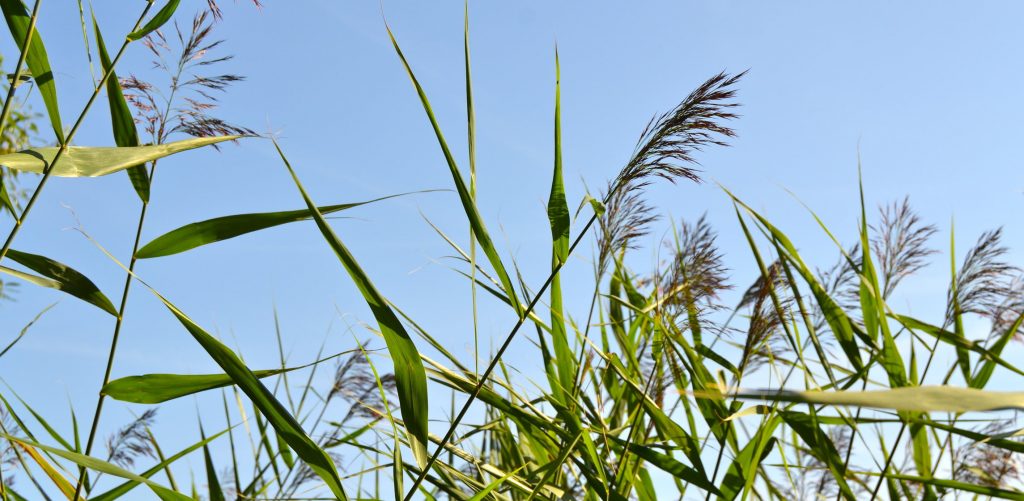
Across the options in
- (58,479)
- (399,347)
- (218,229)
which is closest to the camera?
(399,347)

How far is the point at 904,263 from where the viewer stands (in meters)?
1.84

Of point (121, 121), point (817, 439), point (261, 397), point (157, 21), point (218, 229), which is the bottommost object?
point (261, 397)

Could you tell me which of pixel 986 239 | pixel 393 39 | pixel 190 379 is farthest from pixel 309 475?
pixel 986 239

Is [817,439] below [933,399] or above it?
above

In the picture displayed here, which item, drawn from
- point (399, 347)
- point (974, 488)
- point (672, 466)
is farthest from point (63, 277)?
point (974, 488)

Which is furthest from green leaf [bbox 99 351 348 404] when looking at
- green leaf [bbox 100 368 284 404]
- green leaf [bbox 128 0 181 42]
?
green leaf [bbox 128 0 181 42]

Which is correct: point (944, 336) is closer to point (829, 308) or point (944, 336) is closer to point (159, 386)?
point (829, 308)

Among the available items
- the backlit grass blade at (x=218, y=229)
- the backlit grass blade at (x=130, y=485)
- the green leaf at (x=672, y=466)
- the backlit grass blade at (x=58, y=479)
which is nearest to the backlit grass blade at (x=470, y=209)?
the backlit grass blade at (x=218, y=229)

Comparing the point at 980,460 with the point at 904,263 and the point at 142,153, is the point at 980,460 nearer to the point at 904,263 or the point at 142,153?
the point at 904,263

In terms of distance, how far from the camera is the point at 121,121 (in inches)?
54.3

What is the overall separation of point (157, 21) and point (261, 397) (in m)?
0.69

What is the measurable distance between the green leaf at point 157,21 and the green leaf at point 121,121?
74mm

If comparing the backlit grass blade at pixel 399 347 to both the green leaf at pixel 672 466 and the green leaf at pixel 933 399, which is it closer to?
the green leaf at pixel 672 466

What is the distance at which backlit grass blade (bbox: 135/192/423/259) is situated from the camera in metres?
1.22
